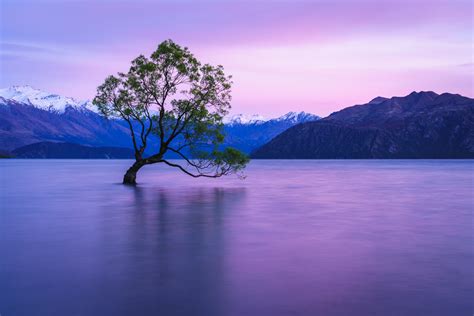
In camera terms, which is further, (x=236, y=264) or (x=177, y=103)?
(x=177, y=103)

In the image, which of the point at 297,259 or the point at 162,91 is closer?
the point at 297,259

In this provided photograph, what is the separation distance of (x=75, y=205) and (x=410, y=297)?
38755 millimetres

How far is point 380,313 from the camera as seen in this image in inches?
520

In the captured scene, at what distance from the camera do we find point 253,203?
158 feet

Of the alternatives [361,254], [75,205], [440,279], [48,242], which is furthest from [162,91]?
[440,279]

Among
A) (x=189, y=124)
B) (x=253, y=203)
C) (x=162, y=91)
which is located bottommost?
(x=253, y=203)

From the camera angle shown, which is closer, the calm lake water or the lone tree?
the calm lake water

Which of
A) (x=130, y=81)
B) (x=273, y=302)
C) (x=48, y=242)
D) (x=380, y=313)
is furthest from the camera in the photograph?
(x=130, y=81)

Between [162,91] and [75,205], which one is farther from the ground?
[162,91]

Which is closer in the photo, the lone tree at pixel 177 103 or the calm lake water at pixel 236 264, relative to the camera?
the calm lake water at pixel 236 264

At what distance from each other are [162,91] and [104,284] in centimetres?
5244

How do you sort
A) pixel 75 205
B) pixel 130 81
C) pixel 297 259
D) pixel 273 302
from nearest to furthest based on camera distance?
pixel 273 302 → pixel 297 259 → pixel 75 205 → pixel 130 81

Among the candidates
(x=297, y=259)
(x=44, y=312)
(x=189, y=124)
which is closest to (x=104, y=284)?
(x=44, y=312)

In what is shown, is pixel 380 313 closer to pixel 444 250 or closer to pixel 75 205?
pixel 444 250
